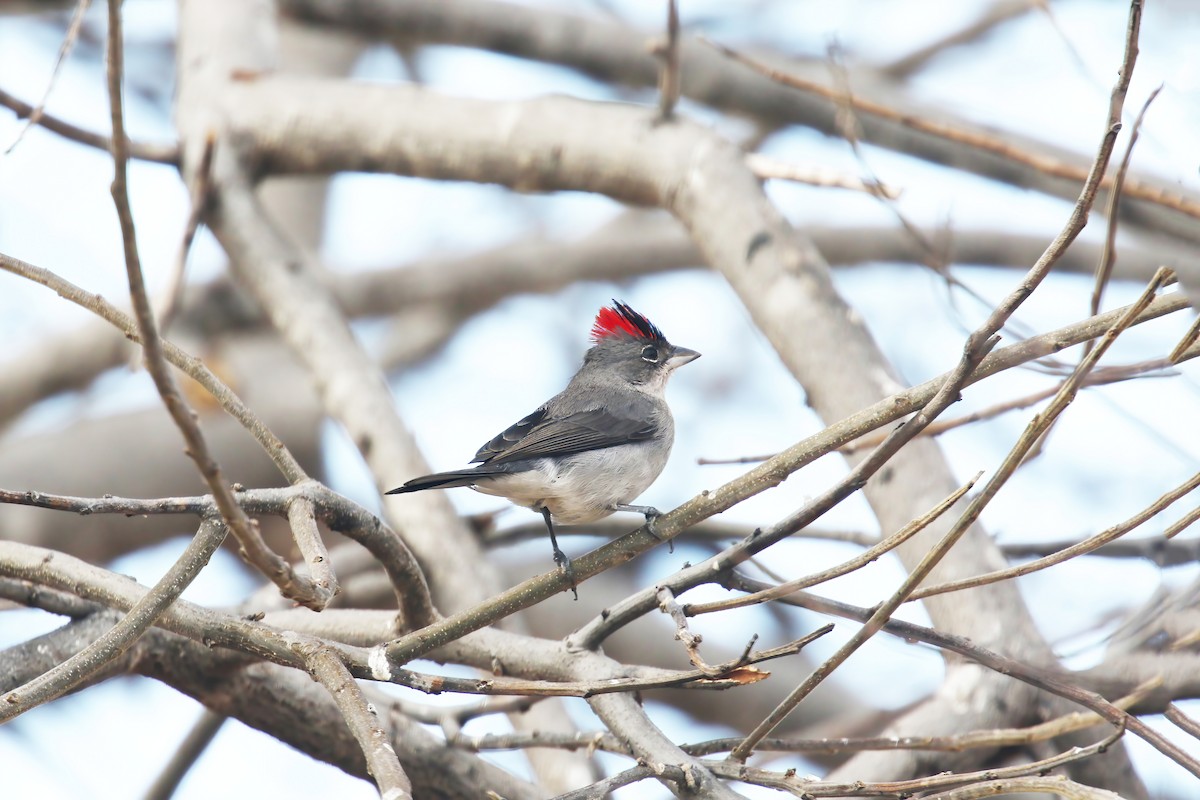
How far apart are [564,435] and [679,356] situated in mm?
1358

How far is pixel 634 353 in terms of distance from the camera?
18.5 ft

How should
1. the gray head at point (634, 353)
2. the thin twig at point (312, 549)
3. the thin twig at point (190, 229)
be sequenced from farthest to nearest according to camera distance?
the gray head at point (634, 353) < the thin twig at point (190, 229) < the thin twig at point (312, 549)

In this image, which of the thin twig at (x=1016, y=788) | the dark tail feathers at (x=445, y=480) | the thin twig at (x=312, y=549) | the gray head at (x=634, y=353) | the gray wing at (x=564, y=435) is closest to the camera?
the thin twig at (x=1016, y=788)

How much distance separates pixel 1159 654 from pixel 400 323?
7.46 meters

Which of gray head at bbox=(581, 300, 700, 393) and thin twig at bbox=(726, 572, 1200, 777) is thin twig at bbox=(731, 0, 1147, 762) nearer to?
thin twig at bbox=(726, 572, 1200, 777)

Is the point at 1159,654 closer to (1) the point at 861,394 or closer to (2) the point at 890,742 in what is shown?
(1) the point at 861,394

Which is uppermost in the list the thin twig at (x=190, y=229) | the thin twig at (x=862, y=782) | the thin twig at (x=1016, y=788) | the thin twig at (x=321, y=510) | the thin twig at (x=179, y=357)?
the thin twig at (x=190, y=229)

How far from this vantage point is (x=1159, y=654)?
3.68 m

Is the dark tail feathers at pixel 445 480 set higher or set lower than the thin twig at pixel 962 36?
lower

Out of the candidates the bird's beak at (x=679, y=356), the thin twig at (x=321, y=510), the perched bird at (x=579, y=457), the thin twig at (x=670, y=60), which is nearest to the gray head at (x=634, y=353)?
the bird's beak at (x=679, y=356)

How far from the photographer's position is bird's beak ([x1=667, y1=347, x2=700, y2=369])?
5.59 meters

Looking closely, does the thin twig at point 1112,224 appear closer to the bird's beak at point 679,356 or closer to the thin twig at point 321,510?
the thin twig at point 321,510

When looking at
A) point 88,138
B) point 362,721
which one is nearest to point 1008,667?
point 362,721

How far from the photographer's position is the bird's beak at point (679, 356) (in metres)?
5.59
